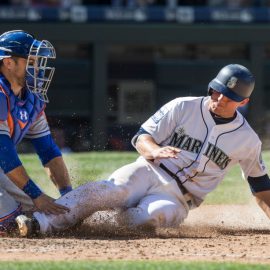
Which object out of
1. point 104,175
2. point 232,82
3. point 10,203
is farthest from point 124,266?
point 104,175

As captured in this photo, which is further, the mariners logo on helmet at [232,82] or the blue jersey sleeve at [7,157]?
the mariners logo on helmet at [232,82]

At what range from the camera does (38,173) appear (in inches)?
479

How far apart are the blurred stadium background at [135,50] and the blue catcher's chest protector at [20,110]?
1543 centimetres

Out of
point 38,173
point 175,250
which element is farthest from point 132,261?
point 38,173

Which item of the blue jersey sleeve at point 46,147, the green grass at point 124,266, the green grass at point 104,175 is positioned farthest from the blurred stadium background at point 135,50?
the green grass at point 124,266

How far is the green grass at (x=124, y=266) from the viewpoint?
4718mm

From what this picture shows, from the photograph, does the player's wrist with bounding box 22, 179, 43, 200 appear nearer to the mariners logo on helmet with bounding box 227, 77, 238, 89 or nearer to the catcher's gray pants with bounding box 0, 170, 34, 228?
the catcher's gray pants with bounding box 0, 170, 34, 228

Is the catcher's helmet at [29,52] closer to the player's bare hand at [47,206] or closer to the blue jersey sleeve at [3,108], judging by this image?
the blue jersey sleeve at [3,108]

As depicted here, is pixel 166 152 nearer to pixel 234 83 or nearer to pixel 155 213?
pixel 155 213

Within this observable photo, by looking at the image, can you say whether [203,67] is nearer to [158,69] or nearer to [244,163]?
[158,69]

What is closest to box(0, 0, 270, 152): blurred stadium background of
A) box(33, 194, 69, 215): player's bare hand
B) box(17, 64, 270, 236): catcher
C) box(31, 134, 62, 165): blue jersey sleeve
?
box(31, 134, 62, 165): blue jersey sleeve

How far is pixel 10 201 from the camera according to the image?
614 cm

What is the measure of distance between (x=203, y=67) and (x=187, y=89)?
775mm

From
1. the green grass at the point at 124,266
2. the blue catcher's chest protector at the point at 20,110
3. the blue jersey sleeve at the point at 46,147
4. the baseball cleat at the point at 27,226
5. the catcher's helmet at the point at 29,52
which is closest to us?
the green grass at the point at 124,266
